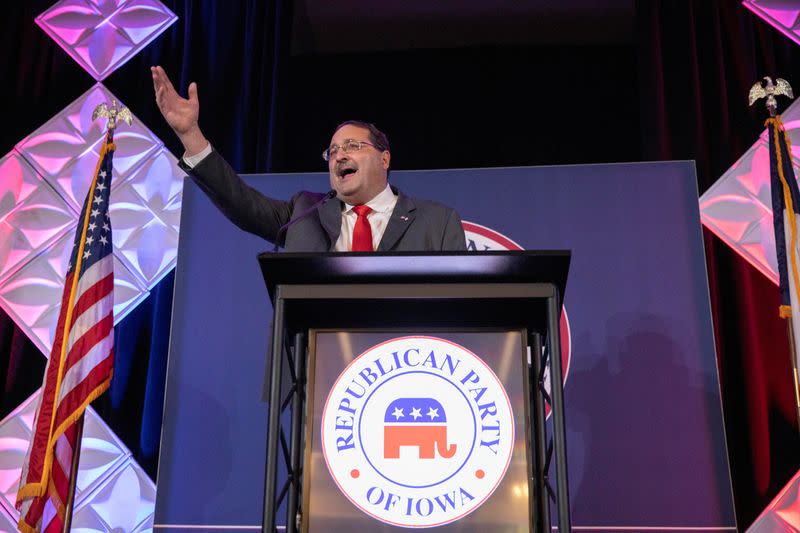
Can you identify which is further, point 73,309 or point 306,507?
point 73,309

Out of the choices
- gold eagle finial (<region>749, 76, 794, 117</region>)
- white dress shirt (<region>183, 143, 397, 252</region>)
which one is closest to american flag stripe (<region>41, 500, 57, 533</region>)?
white dress shirt (<region>183, 143, 397, 252</region>)

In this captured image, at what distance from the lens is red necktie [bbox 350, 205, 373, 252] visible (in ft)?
7.20

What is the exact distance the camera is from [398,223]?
224 cm

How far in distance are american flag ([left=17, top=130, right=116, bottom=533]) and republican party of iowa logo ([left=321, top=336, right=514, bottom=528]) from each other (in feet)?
5.44

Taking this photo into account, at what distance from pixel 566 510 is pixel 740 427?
2.29 m

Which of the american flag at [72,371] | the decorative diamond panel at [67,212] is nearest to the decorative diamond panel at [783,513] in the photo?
the american flag at [72,371]

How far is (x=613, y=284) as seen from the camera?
3.05 meters

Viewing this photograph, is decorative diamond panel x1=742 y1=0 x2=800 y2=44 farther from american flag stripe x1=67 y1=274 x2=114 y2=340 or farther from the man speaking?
american flag stripe x1=67 y1=274 x2=114 y2=340

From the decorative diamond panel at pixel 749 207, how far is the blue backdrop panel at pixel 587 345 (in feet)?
2.26

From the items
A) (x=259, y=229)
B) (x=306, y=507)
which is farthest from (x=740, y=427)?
(x=306, y=507)

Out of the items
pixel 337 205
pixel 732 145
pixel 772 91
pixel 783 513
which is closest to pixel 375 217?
pixel 337 205

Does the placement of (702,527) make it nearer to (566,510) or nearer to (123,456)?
(566,510)

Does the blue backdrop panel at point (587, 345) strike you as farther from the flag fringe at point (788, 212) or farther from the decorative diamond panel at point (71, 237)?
the decorative diamond panel at point (71, 237)

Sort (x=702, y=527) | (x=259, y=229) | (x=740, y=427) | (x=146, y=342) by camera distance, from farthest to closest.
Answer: (x=146, y=342), (x=740, y=427), (x=702, y=527), (x=259, y=229)
